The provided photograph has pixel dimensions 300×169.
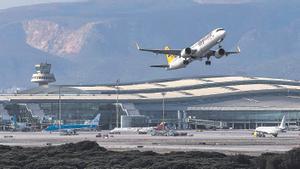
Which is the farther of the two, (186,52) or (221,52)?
(186,52)

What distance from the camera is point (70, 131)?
198m

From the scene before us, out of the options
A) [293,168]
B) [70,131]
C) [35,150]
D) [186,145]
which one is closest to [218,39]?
[186,145]

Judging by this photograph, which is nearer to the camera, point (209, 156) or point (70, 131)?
point (209, 156)

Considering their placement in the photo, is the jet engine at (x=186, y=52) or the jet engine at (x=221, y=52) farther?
the jet engine at (x=186, y=52)

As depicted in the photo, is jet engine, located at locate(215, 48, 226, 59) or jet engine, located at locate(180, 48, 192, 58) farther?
jet engine, located at locate(180, 48, 192, 58)

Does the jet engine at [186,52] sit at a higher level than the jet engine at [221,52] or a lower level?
higher

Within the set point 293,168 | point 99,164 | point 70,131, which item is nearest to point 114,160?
point 99,164

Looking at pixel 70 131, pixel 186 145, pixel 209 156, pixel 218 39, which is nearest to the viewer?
pixel 209 156

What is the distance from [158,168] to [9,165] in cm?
1308

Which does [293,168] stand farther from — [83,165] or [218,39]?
[218,39]

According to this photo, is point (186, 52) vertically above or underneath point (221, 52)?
above

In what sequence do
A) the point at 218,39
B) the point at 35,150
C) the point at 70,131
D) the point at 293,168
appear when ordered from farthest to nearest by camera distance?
1. the point at 70,131
2. the point at 218,39
3. the point at 35,150
4. the point at 293,168

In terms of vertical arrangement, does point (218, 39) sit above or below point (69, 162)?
above

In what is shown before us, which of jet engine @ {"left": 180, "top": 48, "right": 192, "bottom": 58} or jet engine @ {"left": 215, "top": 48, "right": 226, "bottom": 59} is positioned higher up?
jet engine @ {"left": 180, "top": 48, "right": 192, "bottom": 58}
